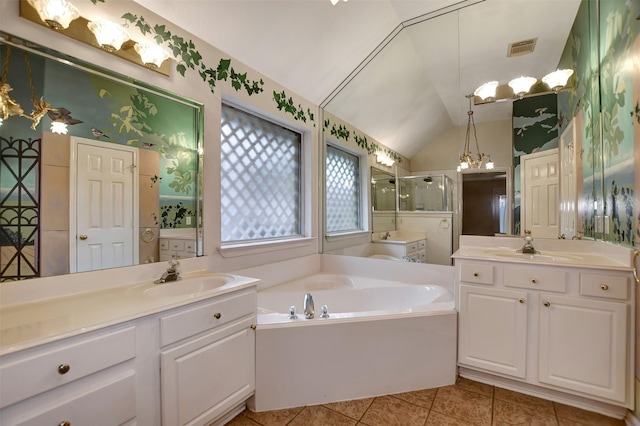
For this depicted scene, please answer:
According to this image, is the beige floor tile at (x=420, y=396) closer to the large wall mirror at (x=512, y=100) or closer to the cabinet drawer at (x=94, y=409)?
the large wall mirror at (x=512, y=100)

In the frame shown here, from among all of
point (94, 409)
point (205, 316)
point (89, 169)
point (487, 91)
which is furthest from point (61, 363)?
point (487, 91)

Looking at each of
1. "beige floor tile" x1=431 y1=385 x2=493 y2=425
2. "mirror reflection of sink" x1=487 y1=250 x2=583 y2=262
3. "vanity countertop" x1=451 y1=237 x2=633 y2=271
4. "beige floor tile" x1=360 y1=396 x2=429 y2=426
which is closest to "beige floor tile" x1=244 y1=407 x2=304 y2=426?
"beige floor tile" x1=360 y1=396 x2=429 y2=426

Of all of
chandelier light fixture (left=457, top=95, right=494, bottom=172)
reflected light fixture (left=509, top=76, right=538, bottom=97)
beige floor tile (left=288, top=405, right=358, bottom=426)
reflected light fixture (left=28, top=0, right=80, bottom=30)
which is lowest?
beige floor tile (left=288, top=405, right=358, bottom=426)

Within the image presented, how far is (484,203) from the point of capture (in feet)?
7.20

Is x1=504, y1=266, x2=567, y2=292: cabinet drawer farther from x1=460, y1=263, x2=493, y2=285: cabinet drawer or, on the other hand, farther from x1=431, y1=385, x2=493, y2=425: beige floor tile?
x1=431, y1=385, x2=493, y2=425: beige floor tile

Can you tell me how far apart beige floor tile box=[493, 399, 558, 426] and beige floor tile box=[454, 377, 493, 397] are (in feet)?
0.36

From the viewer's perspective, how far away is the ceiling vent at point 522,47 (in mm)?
2051

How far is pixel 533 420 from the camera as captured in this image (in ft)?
5.06

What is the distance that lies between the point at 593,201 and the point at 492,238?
63 centimetres

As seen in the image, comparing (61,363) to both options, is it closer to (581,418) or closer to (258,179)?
(258,179)

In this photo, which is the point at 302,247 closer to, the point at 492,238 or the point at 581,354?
the point at 492,238

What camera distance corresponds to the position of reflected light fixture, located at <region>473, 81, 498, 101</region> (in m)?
2.17

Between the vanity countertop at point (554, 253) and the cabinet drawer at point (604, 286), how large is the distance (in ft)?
0.20

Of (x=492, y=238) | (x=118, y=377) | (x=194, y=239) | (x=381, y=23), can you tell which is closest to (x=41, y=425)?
(x=118, y=377)
